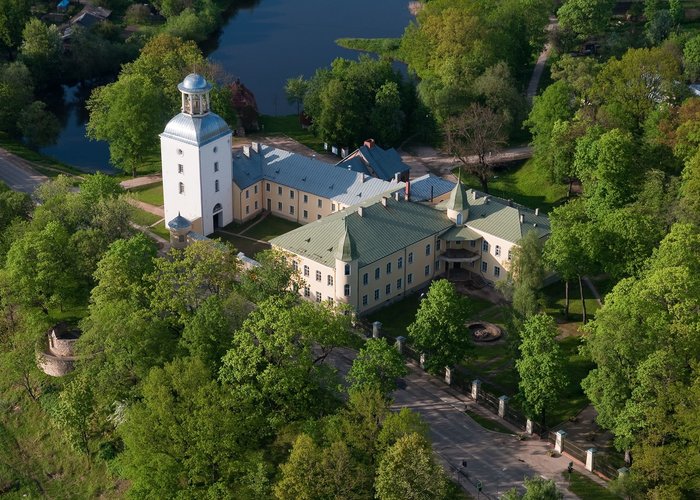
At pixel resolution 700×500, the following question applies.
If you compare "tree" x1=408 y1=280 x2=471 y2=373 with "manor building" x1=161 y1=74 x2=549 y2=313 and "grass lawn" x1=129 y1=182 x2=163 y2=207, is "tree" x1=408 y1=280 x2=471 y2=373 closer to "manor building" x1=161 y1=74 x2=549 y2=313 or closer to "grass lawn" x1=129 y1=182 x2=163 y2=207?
"manor building" x1=161 y1=74 x2=549 y2=313

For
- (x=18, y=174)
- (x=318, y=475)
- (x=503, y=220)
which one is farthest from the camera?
(x=18, y=174)

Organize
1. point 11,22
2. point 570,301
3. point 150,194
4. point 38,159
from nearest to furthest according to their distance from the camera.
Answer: point 570,301
point 150,194
point 38,159
point 11,22

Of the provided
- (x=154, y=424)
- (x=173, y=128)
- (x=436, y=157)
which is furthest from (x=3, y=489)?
(x=436, y=157)

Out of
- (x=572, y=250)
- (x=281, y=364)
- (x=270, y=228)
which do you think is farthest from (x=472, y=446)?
(x=270, y=228)

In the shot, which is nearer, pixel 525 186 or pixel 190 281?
pixel 190 281

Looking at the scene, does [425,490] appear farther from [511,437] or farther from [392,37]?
[392,37]

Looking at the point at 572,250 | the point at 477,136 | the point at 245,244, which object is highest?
the point at 572,250

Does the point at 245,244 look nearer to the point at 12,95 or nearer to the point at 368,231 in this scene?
the point at 368,231
